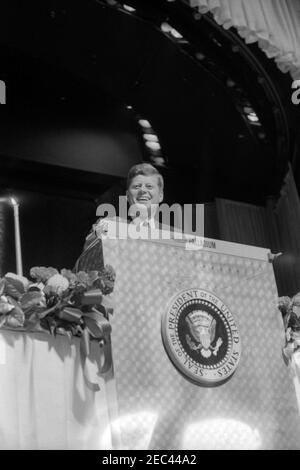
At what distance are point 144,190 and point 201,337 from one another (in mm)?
883

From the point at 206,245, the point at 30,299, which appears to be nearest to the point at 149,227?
the point at 206,245

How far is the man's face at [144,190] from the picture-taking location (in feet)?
10.8

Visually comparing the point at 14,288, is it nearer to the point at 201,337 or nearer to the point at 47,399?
the point at 47,399

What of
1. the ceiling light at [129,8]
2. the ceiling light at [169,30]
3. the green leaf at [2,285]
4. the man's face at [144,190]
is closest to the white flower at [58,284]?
the green leaf at [2,285]

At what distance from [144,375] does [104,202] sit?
11.3 feet

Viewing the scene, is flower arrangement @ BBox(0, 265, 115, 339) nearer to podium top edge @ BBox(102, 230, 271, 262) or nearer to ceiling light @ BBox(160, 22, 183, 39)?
podium top edge @ BBox(102, 230, 271, 262)

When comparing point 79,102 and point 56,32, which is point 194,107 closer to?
point 79,102

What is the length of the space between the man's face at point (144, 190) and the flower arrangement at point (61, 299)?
0.80 metres

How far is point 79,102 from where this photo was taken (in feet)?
20.1

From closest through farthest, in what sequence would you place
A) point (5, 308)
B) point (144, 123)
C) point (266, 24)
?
1. point (5, 308)
2. point (266, 24)
3. point (144, 123)

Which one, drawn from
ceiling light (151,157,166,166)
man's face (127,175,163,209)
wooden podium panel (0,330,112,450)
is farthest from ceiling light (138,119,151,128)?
wooden podium panel (0,330,112,450)

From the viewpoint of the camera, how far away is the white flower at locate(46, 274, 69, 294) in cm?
251

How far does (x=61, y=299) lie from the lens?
8.22 feet

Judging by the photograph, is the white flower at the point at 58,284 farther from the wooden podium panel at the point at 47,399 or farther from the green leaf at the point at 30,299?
the wooden podium panel at the point at 47,399
